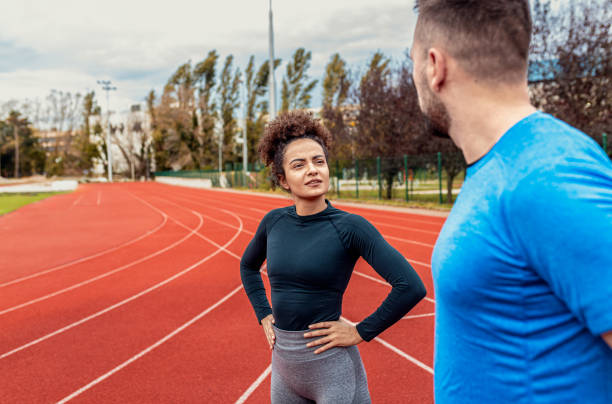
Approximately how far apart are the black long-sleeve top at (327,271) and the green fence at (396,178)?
16.4 meters

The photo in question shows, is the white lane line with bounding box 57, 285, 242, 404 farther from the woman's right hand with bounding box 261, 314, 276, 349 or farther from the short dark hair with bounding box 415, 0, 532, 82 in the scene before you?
the short dark hair with bounding box 415, 0, 532, 82

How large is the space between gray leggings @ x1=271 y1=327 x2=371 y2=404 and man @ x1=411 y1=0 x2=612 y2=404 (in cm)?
83

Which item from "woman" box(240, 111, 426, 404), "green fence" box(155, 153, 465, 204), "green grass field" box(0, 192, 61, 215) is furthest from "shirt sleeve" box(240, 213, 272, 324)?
"green grass field" box(0, 192, 61, 215)

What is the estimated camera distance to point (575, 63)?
59.2 ft

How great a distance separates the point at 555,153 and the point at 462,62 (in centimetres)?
30

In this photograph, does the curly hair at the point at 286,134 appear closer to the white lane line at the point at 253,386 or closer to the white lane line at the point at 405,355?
the white lane line at the point at 253,386

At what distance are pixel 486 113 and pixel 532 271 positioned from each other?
1.19ft

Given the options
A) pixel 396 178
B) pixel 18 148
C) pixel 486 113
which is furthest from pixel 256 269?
pixel 18 148

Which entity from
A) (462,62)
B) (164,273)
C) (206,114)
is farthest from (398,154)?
(206,114)

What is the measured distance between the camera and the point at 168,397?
3637 mm

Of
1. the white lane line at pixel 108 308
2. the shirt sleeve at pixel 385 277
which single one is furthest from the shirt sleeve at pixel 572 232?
the white lane line at pixel 108 308

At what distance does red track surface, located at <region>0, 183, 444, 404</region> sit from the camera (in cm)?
380

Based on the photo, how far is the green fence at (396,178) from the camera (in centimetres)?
1867

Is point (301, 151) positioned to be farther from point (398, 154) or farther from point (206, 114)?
point (206, 114)
